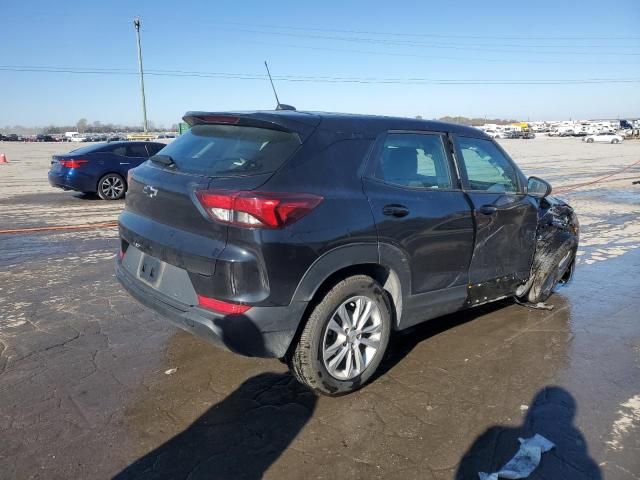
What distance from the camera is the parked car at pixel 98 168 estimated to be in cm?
1207

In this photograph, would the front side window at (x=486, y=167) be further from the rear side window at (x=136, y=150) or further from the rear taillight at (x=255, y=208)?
the rear side window at (x=136, y=150)

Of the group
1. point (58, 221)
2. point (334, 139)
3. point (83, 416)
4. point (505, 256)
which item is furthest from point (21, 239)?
point (505, 256)

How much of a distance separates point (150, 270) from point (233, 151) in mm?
969

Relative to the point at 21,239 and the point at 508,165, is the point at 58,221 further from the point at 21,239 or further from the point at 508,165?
the point at 508,165

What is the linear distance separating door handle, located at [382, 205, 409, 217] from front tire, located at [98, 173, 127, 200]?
35.3ft

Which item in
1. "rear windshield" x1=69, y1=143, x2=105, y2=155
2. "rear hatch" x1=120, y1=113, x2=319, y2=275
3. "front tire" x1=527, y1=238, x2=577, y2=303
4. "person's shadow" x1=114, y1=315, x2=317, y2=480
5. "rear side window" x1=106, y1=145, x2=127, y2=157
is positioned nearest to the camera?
"person's shadow" x1=114, y1=315, x2=317, y2=480

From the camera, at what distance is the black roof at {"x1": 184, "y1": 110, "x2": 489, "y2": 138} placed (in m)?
3.35

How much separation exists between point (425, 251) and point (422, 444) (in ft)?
4.41

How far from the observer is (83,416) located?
306 cm

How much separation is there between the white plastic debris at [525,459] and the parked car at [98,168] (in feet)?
38.3

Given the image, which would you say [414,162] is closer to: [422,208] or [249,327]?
[422,208]

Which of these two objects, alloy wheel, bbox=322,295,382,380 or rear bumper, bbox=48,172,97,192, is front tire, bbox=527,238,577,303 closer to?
alloy wheel, bbox=322,295,382,380

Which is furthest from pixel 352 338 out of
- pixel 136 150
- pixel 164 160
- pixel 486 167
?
pixel 136 150

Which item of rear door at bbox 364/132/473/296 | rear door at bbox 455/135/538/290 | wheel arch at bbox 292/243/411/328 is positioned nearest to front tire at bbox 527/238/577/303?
rear door at bbox 455/135/538/290
